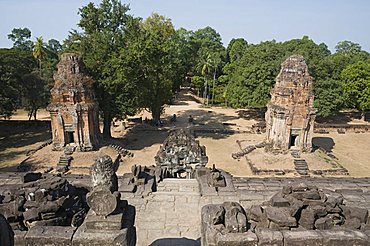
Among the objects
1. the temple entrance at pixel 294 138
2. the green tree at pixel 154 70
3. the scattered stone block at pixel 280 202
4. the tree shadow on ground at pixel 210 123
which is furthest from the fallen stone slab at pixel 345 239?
the tree shadow on ground at pixel 210 123

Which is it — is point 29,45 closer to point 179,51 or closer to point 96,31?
point 179,51

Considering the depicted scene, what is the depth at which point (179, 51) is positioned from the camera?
51.2 m

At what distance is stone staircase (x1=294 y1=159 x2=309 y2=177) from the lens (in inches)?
823

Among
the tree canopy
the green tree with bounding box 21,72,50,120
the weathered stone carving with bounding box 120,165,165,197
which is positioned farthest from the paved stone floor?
the green tree with bounding box 21,72,50,120

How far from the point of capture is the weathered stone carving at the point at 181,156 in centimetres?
1402

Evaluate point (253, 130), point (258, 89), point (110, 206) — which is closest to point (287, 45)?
point (258, 89)

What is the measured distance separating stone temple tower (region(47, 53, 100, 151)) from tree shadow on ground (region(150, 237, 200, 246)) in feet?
51.2

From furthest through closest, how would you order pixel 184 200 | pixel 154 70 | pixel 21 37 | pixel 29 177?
pixel 21 37, pixel 154 70, pixel 184 200, pixel 29 177

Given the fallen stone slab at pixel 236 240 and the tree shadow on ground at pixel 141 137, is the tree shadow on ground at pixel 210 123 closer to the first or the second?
the tree shadow on ground at pixel 141 137

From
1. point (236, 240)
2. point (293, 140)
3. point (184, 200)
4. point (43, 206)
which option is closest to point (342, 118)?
point (293, 140)

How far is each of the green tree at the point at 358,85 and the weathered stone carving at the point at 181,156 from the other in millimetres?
26683

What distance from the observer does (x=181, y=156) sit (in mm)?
14055

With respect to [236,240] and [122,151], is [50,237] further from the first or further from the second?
[122,151]

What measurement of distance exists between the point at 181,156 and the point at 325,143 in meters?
19.7
